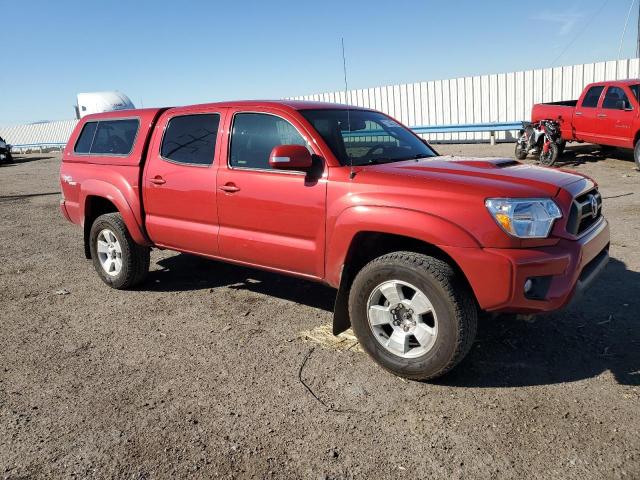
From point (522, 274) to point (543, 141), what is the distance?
1163 centimetres

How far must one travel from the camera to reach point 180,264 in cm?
656

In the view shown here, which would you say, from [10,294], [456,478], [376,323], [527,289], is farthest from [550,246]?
[10,294]

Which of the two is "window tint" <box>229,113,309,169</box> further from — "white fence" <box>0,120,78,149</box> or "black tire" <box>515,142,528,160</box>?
"white fence" <box>0,120,78,149</box>

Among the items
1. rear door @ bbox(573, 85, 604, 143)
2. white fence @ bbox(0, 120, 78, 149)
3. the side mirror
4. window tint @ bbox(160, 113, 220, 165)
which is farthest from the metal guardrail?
white fence @ bbox(0, 120, 78, 149)

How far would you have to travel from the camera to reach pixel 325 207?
367 centimetres

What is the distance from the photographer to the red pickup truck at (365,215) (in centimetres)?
305

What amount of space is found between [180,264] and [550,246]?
4.71m

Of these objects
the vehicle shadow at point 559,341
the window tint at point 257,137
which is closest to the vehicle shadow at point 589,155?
the vehicle shadow at point 559,341

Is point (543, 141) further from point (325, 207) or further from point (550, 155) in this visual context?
point (325, 207)

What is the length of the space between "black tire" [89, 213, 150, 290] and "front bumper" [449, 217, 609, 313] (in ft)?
11.4

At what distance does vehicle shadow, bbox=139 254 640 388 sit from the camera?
341 centimetres

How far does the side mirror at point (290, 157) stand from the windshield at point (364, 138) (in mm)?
286

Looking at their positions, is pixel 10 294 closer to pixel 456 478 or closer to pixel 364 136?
pixel 364 136

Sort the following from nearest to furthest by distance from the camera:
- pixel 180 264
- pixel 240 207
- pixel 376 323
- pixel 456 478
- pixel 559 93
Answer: pixel 456 478 < pixel 376 323 < pixel 240 207 < pixel 180 264 < pixel 559 93
